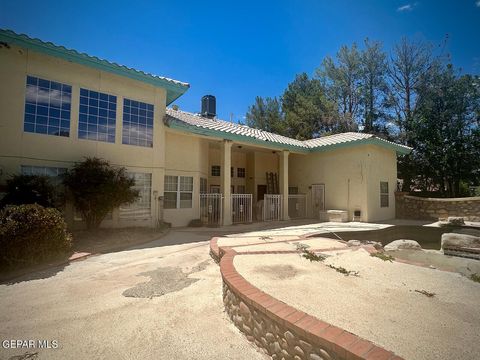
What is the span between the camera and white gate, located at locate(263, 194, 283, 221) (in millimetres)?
13812

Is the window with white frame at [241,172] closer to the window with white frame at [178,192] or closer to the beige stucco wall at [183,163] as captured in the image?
the beige stucco wall at [183,163]

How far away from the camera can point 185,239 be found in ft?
27.8

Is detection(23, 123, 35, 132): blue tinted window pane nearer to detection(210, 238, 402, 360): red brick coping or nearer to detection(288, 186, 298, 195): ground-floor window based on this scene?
detection(210, 238, 402, 360): red brick coping

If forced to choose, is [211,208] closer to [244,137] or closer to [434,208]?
[244,137]

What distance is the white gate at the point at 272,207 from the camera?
45.3ft

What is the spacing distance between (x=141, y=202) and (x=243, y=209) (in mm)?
5250

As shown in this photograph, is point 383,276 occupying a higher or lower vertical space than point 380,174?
lower

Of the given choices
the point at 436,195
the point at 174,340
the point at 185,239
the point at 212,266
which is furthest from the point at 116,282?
the point at 436,195

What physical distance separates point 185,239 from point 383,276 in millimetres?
6274

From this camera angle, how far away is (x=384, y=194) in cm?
1473

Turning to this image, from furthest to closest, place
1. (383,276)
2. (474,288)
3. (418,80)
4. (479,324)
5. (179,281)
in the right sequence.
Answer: (418,80)
(179,281)
(383,276)
(474,288)
(479,324)

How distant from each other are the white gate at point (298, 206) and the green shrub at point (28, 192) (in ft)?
41.0

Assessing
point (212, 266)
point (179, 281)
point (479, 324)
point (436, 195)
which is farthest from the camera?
point (436, 195)

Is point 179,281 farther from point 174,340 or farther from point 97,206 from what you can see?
point 97,206
